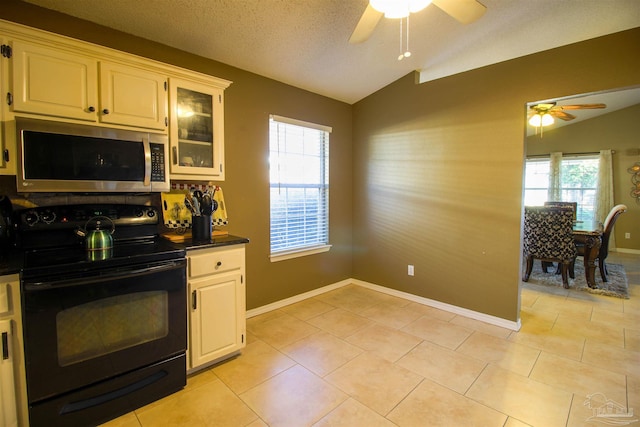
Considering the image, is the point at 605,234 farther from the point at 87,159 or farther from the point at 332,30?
the point at 87,159

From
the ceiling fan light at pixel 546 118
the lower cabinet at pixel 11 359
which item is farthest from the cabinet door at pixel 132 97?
the ceiling fan light at pixel 546 118

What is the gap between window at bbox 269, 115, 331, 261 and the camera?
3264mm

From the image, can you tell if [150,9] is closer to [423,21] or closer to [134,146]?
[134,146]

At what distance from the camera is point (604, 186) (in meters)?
6.09

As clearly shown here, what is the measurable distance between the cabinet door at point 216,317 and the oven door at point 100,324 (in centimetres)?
10

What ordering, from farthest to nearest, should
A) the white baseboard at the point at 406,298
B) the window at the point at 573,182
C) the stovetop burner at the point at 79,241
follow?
the window at the point at 573,182
the white baseboard at the point at 406,298
the stovetop burner at the point at 79,241

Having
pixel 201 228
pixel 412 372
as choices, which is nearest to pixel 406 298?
pixel 412 372

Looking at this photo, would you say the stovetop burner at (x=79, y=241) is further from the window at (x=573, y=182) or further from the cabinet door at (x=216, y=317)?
the window at (x=573, y=182)

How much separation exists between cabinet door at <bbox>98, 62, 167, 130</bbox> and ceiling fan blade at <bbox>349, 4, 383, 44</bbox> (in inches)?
54.6

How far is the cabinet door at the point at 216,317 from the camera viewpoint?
6.73 ft

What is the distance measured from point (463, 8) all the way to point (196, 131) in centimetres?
196

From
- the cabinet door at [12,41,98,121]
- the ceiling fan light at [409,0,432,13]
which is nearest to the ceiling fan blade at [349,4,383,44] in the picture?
the ceiling fan light at [409,0,432,13]

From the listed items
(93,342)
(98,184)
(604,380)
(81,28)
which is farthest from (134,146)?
(604,380)

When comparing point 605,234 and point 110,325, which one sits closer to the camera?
point 110,325
